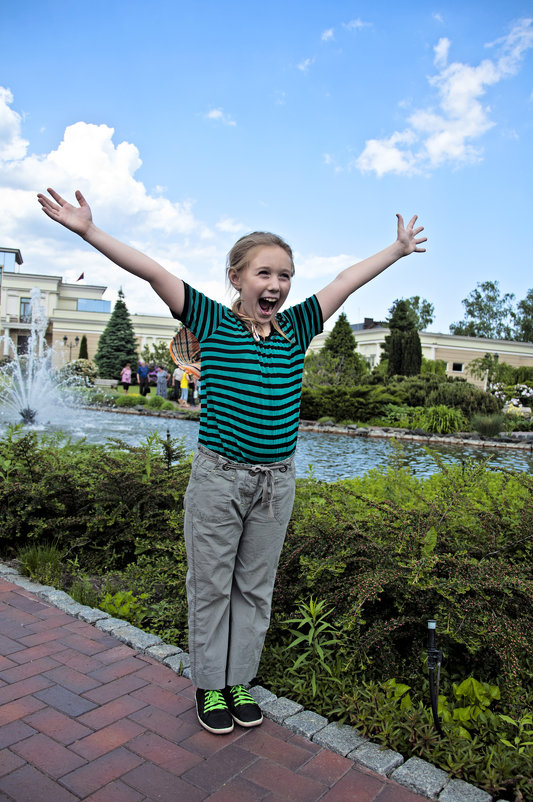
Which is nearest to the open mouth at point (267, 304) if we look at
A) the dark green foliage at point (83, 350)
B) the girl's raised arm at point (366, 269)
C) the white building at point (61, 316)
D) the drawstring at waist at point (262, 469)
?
the girl's raised arm at point (366, 269)

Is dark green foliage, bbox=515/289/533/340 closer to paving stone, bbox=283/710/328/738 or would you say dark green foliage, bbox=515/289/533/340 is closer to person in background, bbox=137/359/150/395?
person in background, bbox=137/359/150/395

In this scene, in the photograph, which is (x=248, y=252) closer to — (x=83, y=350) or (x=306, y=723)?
(x=306, y=723)

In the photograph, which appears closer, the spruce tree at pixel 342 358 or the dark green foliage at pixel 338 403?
the dark green foliage at pixel 338 403

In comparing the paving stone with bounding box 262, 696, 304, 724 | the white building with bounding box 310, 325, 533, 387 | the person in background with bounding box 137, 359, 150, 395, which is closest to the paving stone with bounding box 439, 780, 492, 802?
the paving stone with bounding box 262, 696, 304, 724

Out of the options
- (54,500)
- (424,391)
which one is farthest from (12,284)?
(54,500)

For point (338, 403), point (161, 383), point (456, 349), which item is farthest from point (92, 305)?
point (338, 403)

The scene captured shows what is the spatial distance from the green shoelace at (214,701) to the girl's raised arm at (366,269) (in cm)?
143

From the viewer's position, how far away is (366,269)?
2396 millimetres

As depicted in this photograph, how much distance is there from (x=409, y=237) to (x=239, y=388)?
1032 millimetres

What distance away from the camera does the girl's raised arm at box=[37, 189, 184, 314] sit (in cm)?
193

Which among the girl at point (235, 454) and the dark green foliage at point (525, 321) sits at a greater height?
the dark green foliage at point (525, 321)

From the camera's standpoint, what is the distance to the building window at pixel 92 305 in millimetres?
55812

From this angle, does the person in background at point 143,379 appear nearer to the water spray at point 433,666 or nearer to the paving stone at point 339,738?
the paving stone at point 339,738

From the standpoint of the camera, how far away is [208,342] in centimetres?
205
